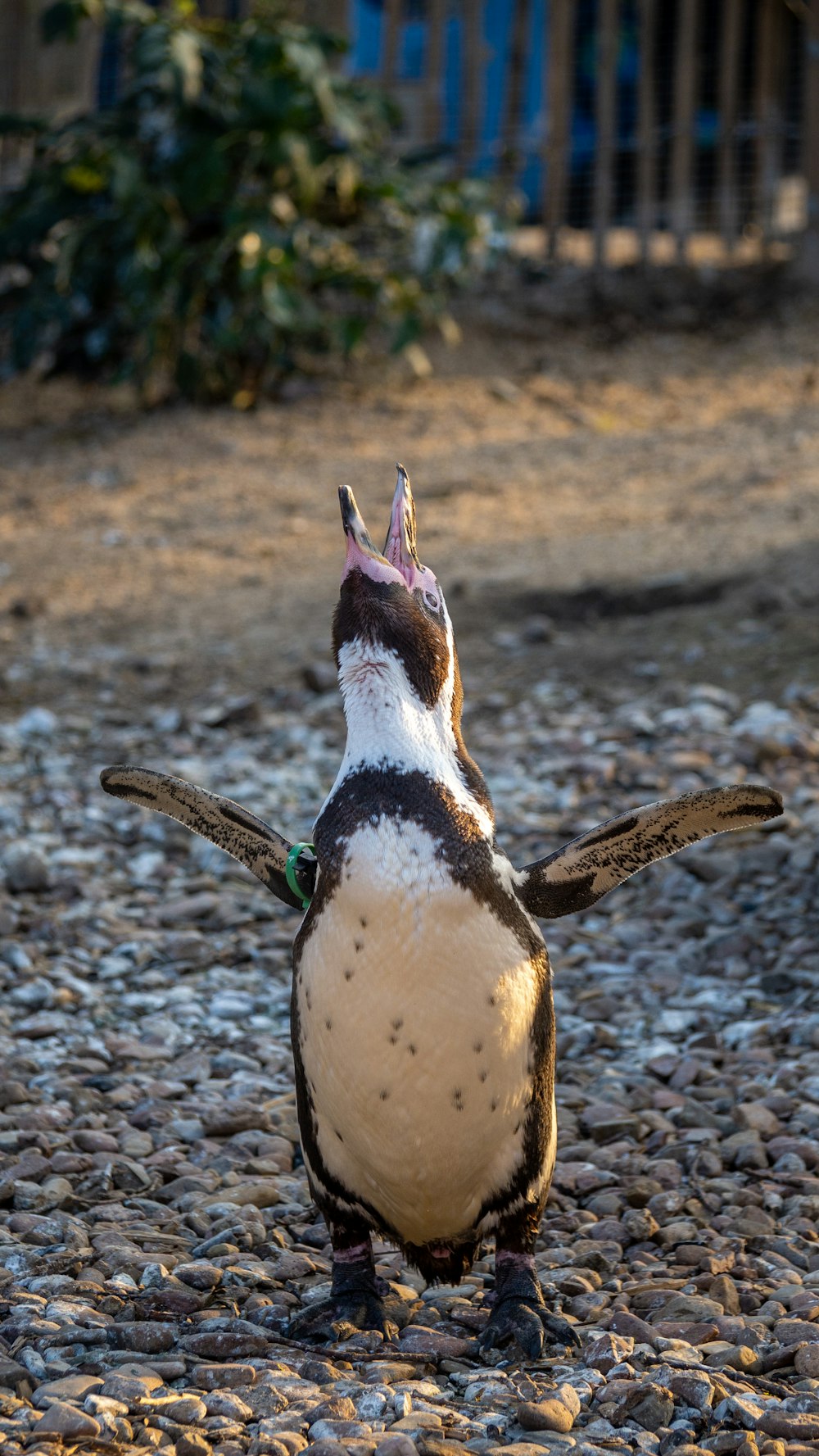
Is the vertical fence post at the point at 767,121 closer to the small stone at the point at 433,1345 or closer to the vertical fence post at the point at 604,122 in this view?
the vertical fence post at the point at 604,122

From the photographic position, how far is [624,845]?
2.44 m

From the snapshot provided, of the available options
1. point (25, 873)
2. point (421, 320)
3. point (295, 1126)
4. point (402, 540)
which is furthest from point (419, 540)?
point (402, 540)

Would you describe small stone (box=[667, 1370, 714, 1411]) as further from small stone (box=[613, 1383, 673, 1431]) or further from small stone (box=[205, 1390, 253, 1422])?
small stone (box=[205, 1390, 253, 1422])

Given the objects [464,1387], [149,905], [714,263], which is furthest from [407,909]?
[714,263]

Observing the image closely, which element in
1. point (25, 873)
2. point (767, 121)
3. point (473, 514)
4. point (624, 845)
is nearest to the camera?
point (624, 845)

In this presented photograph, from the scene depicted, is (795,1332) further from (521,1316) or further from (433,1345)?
(433,1345)

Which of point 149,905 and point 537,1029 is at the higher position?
point 537,1029

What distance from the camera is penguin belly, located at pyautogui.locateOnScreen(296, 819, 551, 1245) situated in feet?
7.34

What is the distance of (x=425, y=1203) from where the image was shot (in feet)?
7.76

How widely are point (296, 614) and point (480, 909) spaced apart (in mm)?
4057

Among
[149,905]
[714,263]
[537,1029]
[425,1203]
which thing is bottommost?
[149,905]

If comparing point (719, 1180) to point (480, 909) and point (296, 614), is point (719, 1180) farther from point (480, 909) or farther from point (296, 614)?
point (296, 614)

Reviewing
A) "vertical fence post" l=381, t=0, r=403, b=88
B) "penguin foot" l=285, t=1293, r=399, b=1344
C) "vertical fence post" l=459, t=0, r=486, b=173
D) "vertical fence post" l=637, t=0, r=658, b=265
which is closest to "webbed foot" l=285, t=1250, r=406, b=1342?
"penguin foot" l=285, t=1293, r=399, b=1344

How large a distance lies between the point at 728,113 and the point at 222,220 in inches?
144
